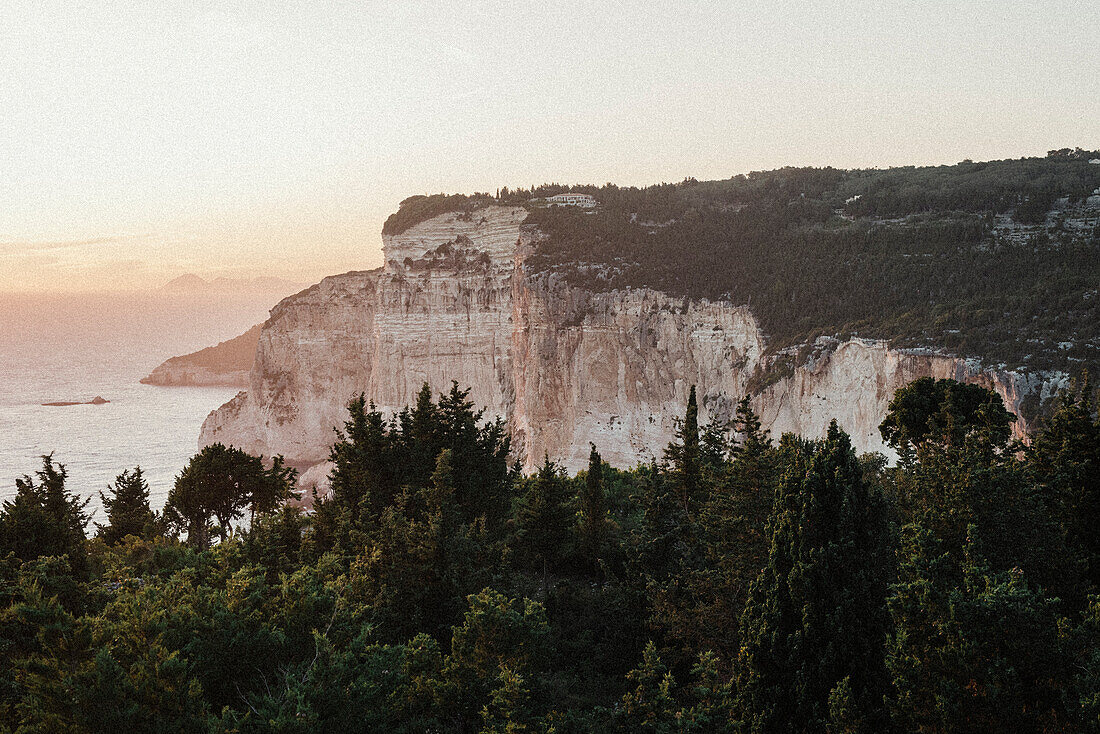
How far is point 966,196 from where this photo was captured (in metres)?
51.9

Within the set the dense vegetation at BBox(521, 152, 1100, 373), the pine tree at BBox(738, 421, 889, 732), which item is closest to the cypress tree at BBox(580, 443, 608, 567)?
the pine tree at BBox(738, 421, 889, 732)

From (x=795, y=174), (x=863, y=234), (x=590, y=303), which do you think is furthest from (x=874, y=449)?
(x=795, y=174)

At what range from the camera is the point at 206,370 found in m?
123

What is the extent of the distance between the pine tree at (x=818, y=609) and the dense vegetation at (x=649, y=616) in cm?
4

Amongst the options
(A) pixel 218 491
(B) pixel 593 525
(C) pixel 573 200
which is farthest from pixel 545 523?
(C) pixel 573 200

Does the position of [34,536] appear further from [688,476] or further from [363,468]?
[688,476]

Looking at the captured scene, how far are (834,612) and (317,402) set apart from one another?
7011 centimetres

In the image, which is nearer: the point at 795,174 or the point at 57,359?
the point at 795,174

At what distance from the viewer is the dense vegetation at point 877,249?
34.3m

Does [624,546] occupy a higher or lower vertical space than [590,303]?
lower

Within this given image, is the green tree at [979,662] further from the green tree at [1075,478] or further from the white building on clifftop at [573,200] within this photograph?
the white building on clifftop at [573,200]

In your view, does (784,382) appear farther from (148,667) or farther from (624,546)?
(148,667)

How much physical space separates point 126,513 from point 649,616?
19940 mm

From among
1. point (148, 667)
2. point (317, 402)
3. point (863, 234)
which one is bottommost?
point (317, 402)
